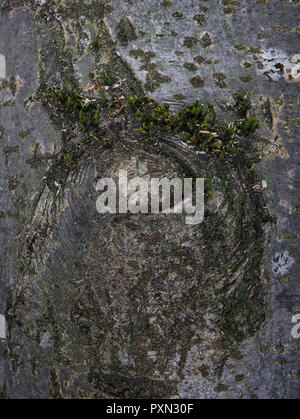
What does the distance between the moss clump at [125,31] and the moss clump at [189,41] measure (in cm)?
32

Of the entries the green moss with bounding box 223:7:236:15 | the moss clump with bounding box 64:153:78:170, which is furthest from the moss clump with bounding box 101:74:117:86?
the green moss with bounding box 223:7:236:15

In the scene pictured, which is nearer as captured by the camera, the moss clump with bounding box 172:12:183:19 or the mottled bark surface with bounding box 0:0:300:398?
the mottled bark surface with bounding box 0:0:300:398

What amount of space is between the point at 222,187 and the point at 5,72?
170 cm

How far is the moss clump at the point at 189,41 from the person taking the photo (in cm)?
254

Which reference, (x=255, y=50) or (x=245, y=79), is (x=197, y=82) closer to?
(x=245, y=79)

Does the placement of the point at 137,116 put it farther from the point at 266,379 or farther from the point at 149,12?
the point at 266,379

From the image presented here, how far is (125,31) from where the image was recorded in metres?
2.48

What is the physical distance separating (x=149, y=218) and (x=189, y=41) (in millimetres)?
1166

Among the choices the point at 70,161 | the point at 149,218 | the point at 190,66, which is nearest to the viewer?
the point at 149,218

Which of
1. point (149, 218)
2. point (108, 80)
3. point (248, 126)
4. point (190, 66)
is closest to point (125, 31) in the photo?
point (108, 80)

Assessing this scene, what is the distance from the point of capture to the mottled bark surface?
2.38 meters

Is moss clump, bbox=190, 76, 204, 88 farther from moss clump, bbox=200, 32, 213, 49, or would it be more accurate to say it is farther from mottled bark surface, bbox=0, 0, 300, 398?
moss clump, bbox=200, 32, 213, 49

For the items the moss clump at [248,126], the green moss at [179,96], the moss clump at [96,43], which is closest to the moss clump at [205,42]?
the green moss at [179,96]

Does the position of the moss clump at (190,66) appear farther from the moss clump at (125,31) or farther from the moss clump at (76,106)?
the moss clump at (76,106)
